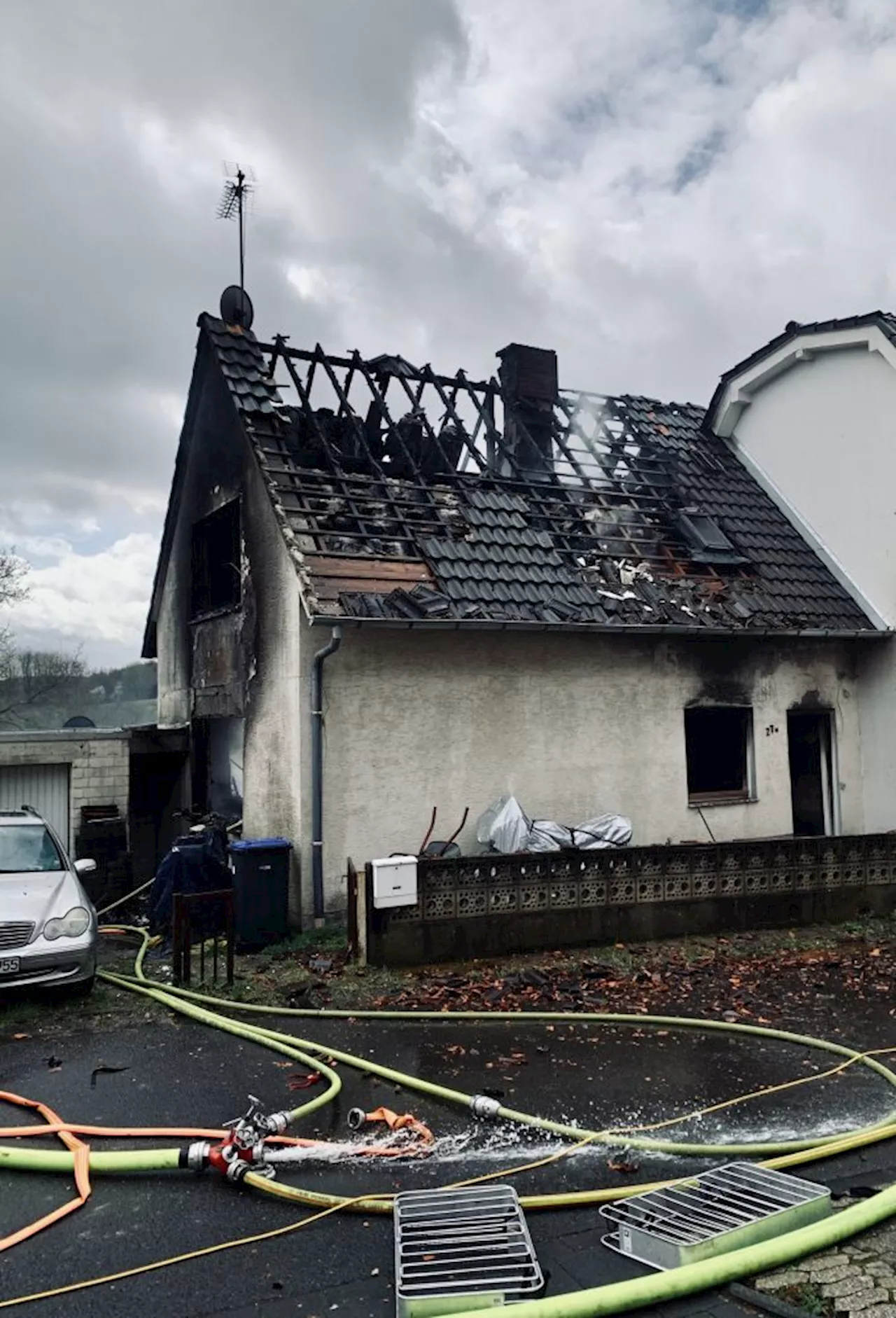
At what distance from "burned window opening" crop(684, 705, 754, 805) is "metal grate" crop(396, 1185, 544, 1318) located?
859 centimetres

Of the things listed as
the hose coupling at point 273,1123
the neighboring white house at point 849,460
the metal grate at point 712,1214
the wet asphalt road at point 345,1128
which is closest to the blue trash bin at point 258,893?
the wet asphalt road at point 345,1128

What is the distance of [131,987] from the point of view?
25.5ft

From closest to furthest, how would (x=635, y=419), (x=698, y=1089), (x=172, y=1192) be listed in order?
(x=172, y=1192) → (x=698, y=1089) → (x=635, y=419)

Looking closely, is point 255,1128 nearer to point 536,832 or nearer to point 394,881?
point 394,881

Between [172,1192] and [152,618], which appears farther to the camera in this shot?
[152,618]

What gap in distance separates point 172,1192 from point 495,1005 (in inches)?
136

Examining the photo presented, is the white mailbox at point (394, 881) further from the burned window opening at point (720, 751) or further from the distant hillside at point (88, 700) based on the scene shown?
the distant hillside at point (88, 700)

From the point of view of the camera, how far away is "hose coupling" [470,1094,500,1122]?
500 cm

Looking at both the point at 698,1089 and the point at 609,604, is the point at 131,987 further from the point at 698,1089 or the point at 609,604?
the point at 609,604

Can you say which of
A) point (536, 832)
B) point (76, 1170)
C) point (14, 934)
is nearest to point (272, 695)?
point (536, 832)

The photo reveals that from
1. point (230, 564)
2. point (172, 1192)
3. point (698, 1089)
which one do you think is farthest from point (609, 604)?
point (172, 1192)

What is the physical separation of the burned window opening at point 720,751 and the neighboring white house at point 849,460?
2.12 m

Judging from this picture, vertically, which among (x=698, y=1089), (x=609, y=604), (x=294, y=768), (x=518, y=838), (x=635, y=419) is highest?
(x=635, y=419)

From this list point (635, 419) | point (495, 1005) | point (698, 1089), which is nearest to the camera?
point (698, 1089)
